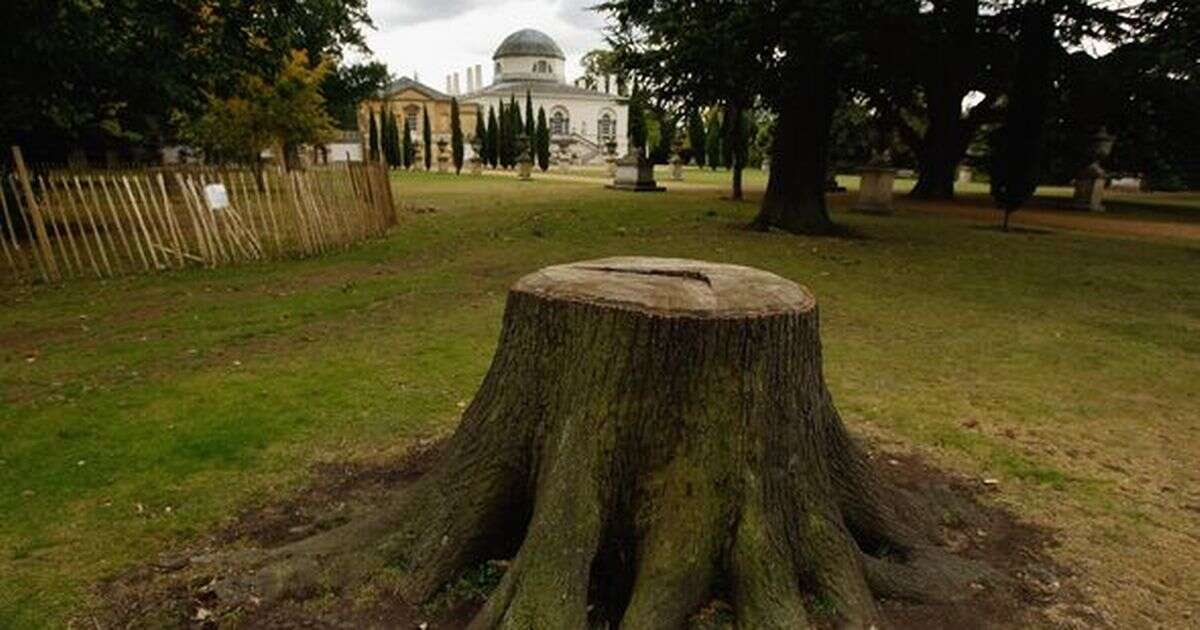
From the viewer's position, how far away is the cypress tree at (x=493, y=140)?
61.2 metres

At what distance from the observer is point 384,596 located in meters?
3.25

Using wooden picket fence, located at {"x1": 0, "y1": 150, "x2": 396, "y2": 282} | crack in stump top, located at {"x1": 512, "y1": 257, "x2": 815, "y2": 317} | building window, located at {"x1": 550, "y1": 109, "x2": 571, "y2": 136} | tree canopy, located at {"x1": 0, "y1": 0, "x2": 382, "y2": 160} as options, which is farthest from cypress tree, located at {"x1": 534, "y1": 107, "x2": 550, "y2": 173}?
crack in stump top, located at {"x1": 512, "y1": 257, "x2": 815, "y2": 317}

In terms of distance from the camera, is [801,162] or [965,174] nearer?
[801,162]

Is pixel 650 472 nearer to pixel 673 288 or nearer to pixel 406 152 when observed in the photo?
pixel 673 288

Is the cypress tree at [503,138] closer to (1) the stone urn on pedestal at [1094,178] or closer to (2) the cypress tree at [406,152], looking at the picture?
(2) the cypress tree at [406,152]

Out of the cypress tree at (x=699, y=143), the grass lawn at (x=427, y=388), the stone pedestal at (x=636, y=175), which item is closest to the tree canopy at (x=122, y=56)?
the grass lawn at (x=427, y=388)

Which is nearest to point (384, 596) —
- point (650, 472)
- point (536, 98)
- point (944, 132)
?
point (650, 472)

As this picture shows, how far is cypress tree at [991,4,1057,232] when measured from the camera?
1678 centimetres

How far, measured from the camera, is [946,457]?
16.6 feet

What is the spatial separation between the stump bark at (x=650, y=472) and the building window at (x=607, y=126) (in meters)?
96.5

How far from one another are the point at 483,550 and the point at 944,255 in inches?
538

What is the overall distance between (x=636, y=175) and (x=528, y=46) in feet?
242

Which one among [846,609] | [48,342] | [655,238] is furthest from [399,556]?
[655,238]

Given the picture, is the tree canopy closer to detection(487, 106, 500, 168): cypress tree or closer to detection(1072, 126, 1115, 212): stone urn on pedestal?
detection(1072, 126, 1115, 212): stone urn on pedestal
